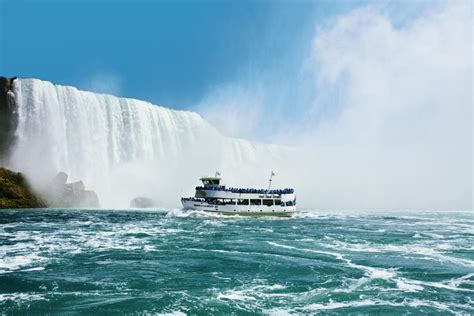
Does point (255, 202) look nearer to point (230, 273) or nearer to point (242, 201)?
point (242, 201)

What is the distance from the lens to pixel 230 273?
18.9 metres

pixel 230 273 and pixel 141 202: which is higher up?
pixel 141 202

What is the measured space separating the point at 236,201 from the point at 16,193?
3343 cm

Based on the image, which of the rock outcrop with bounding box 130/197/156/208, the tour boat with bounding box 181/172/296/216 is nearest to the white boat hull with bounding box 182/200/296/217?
the tour boat with bounding box 181/172/296/216

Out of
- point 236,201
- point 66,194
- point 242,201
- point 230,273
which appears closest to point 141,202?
point 66,194

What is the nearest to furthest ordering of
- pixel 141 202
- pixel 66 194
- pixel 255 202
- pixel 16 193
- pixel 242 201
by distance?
pixel 242 201 < pixel 255 202 < pixel 16 193 < pixel 66 194 < pixel 141 202

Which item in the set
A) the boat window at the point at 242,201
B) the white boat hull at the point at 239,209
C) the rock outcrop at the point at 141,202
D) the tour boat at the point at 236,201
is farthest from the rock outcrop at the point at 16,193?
the boat window at the point at 242,201

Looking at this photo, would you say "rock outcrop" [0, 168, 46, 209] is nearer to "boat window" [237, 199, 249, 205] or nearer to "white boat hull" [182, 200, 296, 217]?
"white boat hull" [182, 200, 296, 217]

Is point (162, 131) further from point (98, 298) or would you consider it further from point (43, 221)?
point (98, 298)

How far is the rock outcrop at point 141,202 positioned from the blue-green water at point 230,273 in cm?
3885

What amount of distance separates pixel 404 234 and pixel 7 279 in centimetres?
3089

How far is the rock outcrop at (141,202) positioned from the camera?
71.9 meters

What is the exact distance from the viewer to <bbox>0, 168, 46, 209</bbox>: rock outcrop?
57.4 meters

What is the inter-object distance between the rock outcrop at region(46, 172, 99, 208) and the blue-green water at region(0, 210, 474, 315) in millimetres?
32397
